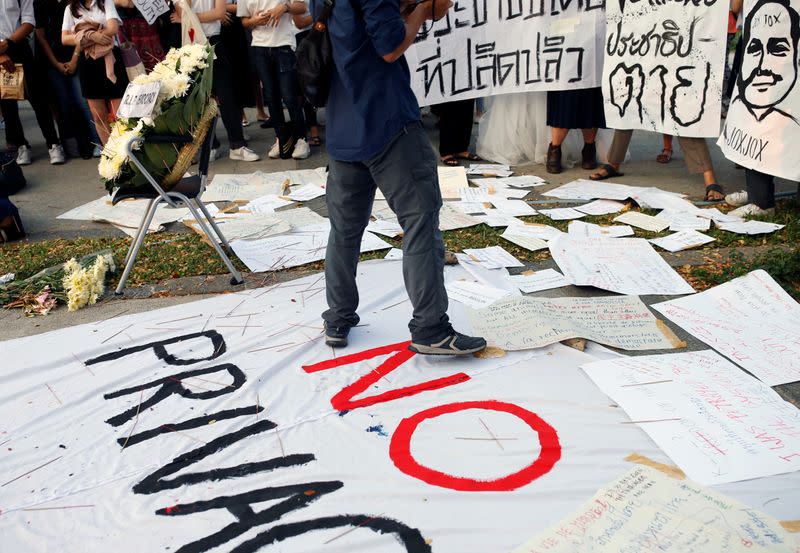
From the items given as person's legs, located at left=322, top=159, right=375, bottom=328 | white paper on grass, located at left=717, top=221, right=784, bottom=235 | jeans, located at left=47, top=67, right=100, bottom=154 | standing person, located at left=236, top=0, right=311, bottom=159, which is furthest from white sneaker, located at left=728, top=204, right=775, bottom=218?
jeans, located at left=47, top=67, right=100, bottom=154

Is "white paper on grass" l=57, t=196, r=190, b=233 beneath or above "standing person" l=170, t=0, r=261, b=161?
beneath

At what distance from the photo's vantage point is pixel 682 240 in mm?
3945

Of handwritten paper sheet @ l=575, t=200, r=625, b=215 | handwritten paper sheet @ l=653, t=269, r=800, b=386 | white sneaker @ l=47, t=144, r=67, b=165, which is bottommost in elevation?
handwritten paper sheet @ l=653, t=269, r=800, b=386

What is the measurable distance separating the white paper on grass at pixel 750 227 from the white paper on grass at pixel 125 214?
374cm

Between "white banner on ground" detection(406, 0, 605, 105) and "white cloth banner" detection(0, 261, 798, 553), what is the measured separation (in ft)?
11.2

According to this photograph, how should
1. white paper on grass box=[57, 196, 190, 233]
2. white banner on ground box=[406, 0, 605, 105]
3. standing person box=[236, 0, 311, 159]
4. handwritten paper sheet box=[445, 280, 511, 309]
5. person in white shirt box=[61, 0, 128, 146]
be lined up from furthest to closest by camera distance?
1. standing person box=[236, 0, 311, 159]
2. person in white shirt box=[61, 0, 128, 146]
3. white banner on ground box=[406, 0, 605, 105]
4. white paper on grass box=[57, 196, 190, 233]
5. handwritten paper sheet box=[445, 280, 511, 309]

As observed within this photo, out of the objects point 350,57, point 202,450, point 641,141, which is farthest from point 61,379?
point 641,141

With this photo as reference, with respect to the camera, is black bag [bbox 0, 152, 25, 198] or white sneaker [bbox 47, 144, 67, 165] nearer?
black bag [bbox 0, 152, 25, 198]

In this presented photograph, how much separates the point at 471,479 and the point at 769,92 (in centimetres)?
343

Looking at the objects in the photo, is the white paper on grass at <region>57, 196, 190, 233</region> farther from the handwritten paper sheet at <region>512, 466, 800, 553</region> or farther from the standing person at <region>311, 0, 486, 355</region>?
the handwritten paper sheet at <region>512, 466, 800, 553</region>

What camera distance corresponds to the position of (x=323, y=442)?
7.29 feet

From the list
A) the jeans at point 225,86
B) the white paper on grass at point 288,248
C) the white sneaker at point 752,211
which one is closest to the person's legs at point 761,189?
the white sneaker at point 752,211

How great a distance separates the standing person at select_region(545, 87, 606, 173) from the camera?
560cm

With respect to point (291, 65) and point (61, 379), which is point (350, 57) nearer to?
point (61, 379)
